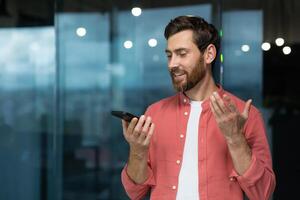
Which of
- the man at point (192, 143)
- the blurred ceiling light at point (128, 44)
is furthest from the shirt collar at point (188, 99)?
the blurred ceiling light at point (128, 44)

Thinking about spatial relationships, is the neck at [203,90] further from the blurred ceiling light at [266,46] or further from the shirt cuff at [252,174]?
the blurred ceiling light at [266,46]

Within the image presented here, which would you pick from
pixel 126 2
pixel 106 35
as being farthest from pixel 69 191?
pixel 126 2

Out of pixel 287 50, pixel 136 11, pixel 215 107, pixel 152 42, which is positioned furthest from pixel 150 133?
pixel 136 11

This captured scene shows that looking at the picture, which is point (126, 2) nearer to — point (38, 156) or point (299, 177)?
point (38, 156)

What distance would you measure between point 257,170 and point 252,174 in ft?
0.09

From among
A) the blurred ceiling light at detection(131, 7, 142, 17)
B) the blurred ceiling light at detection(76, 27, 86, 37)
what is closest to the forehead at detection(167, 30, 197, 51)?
the blurred ceiling light at detection(131, 7, 142, 17)

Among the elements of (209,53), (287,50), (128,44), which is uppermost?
(128,44)

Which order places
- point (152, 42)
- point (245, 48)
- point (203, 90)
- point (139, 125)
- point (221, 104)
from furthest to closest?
point (152, 42)
point (245, 48)
point (203, 90)
point (139, 125)
point (221, 104)

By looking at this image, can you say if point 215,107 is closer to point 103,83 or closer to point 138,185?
point 138,185

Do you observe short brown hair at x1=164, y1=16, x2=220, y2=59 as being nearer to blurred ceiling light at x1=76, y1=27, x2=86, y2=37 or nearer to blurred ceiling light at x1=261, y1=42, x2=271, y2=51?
blurred ceiling light at x1=261, y1=42, x2=271, y2=51

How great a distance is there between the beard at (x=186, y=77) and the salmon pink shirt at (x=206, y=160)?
0.39ft

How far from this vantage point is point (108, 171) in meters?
5.23

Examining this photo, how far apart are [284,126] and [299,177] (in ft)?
1.50

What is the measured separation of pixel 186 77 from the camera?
2.17 meters
